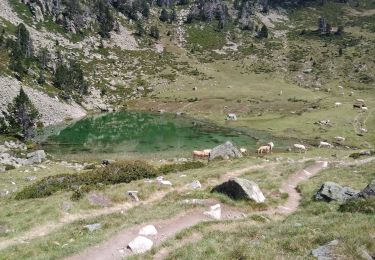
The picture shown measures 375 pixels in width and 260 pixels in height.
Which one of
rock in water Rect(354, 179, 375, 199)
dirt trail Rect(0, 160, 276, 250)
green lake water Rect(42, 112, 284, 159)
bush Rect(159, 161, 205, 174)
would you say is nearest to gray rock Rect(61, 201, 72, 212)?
dirt trail Rect(0, 160, 276, 250)

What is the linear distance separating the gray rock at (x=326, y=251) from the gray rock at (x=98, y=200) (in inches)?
685

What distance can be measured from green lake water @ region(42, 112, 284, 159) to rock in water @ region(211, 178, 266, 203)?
39.4 metres

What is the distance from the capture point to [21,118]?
8469cm

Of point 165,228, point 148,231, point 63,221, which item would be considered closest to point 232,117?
point 63,221

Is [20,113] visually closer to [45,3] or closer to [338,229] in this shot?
[338,229]

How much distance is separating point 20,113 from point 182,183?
2403 inches

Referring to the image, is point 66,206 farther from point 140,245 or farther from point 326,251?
point 326,251

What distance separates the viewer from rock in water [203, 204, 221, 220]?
80.8 ft

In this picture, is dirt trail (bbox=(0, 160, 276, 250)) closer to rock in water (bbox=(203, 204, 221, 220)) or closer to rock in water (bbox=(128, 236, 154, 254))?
rock in water (bbox=(203, 204, 221, 220))

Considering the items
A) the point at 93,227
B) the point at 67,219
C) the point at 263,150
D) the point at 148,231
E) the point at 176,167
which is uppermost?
the point at 148,231

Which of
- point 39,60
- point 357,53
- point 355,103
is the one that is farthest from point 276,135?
point 357,53

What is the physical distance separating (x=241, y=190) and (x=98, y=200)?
10.4 m

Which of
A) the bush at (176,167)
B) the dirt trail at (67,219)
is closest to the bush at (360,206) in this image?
the dirt trail at (67,219)

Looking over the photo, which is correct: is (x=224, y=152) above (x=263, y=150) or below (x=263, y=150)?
above
